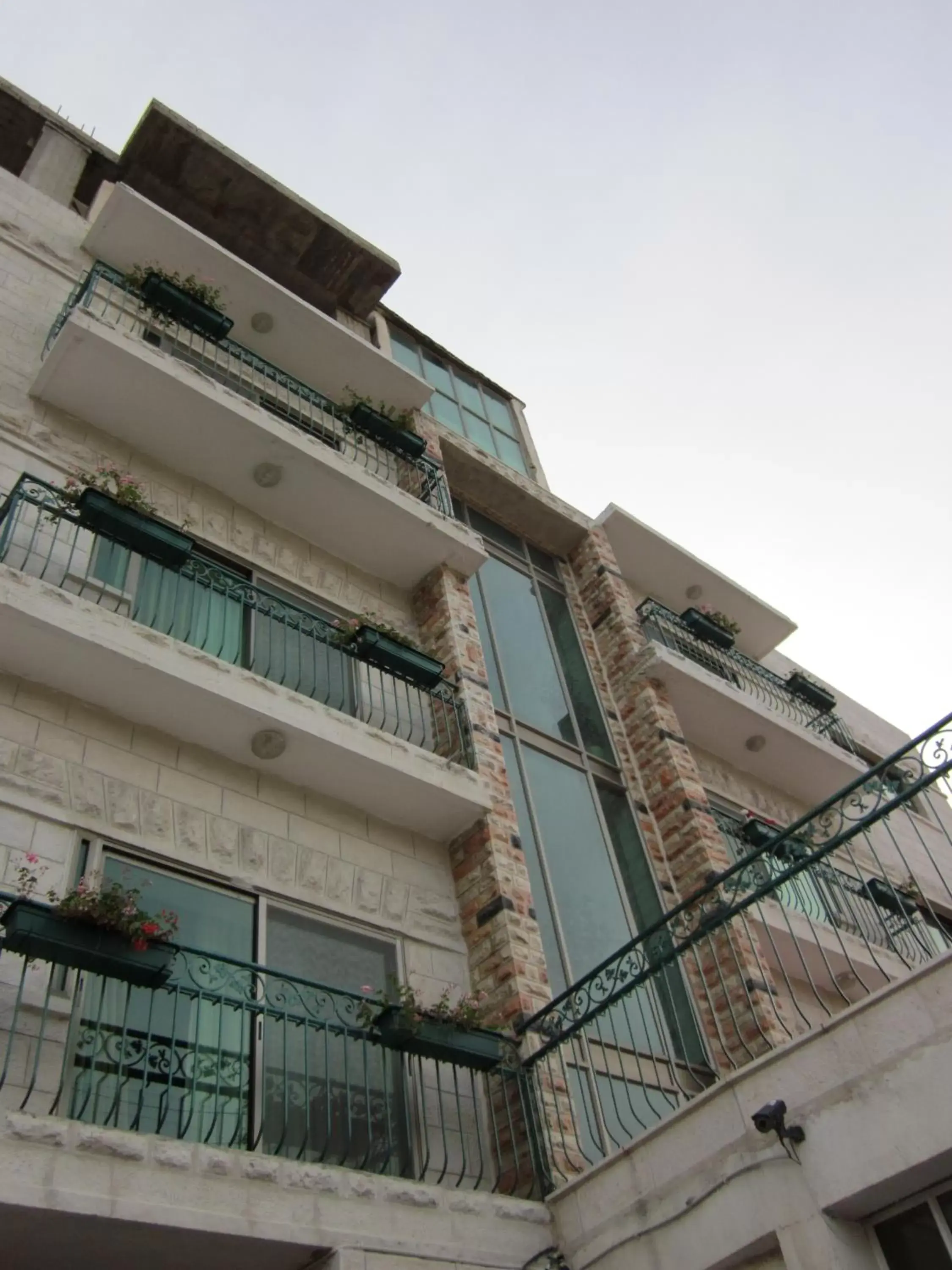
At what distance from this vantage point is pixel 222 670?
8.09 metres

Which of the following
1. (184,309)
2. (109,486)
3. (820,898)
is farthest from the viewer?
(184,309)

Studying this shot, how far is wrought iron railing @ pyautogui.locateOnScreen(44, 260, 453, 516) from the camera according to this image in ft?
37.0

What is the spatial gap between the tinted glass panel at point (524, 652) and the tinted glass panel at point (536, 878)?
849 millimetres

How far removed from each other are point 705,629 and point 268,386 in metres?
6.69

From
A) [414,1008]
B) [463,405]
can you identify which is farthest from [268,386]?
[414,1008]

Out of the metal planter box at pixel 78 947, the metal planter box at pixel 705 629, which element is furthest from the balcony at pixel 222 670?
the metal planter box at pixel 705 629

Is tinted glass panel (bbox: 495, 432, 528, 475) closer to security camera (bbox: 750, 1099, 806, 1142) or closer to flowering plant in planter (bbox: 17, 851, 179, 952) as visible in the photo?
flowering plant in planter (bbox: 17, 851, 179, 952)

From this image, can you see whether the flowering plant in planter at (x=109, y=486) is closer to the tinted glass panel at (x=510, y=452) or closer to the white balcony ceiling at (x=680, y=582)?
the tinted glass panel at (x=510, y=452)

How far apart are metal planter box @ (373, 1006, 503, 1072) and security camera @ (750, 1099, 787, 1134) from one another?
2.05m

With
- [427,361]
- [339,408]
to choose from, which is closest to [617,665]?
[339,408]

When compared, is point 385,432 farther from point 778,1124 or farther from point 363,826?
point 778,1124

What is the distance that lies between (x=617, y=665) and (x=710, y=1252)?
7.77m

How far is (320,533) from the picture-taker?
36.9ft

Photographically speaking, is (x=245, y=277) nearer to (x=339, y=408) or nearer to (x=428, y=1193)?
(x=339, y=408)
